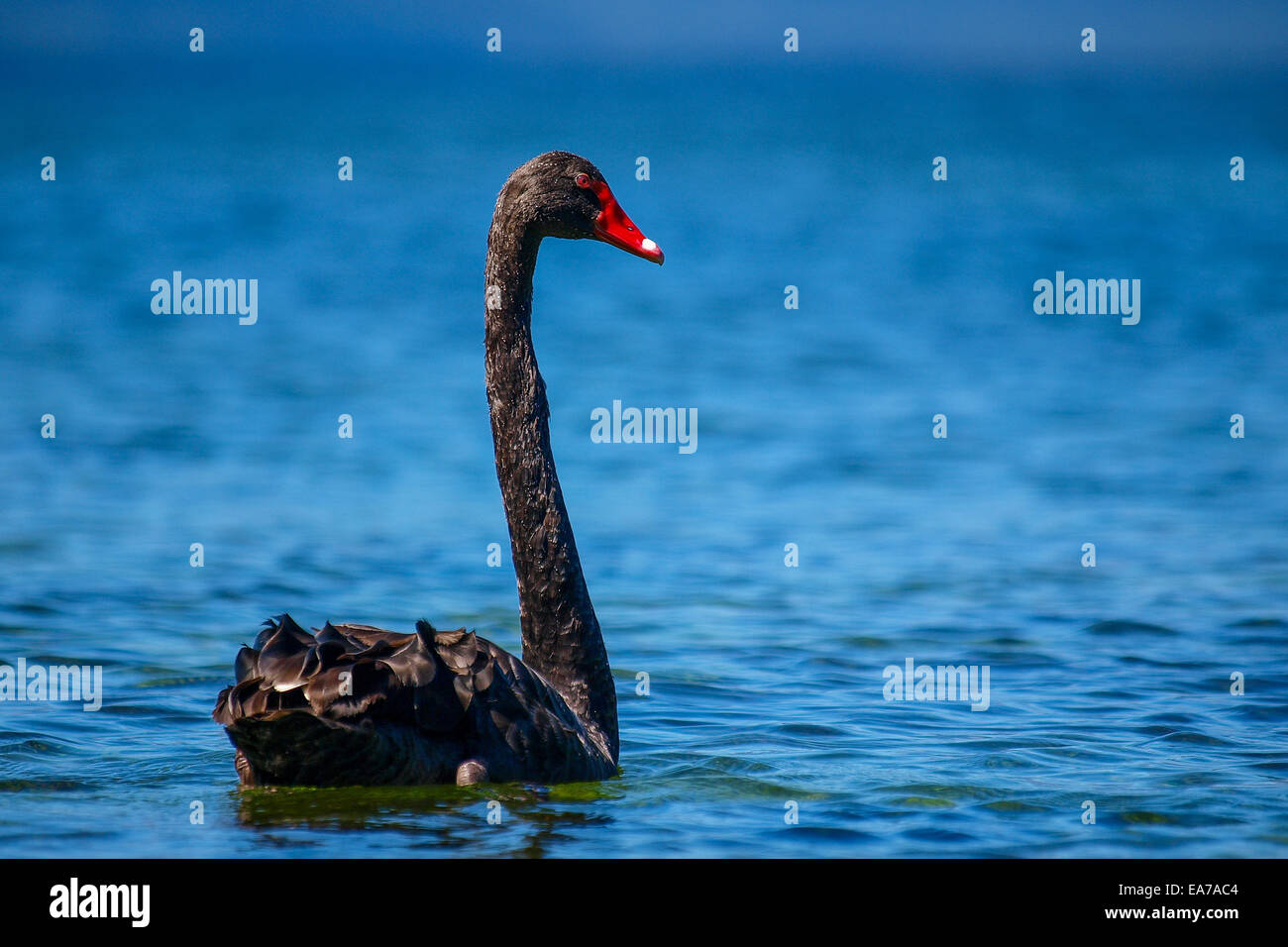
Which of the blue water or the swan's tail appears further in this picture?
the blue water

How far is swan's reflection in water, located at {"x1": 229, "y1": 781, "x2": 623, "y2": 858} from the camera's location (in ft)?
18.4

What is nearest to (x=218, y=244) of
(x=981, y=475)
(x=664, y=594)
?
(x=981, y=475)

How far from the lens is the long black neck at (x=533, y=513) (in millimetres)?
7004

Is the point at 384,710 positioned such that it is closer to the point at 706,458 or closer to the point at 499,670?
the point at 499,670

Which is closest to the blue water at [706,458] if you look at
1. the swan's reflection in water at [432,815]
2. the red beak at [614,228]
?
the swan's reflection in water at [432,815]

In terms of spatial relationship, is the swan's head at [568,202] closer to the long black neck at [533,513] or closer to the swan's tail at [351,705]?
the long black neck at [533,513]

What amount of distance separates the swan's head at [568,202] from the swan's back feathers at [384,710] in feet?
6.37

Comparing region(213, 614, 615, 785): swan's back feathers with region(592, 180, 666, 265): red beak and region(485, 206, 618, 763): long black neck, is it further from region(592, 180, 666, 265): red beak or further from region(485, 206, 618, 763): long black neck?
region(592, 180, 666, 265): red beak

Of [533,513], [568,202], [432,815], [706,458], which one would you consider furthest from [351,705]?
[706,458]

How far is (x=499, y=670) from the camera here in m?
6.10

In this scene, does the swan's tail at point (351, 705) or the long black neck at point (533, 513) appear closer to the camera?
the swan's tail at point (351, 705)

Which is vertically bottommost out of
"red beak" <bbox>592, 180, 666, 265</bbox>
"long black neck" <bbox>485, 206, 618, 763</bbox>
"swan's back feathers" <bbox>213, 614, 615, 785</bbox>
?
"swan's back feathers" <bbox>213, 614, 615, 785</bbox>

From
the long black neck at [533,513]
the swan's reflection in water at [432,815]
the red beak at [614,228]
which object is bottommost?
the swan's reflection in water at [432,815]

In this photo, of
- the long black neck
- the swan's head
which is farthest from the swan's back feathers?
the swan's head
